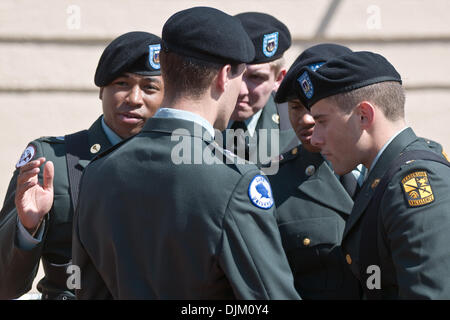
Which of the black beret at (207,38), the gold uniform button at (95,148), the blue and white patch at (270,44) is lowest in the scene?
the gold uniform button at (95,148)

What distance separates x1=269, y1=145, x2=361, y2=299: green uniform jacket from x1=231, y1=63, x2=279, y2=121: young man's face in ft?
2.33

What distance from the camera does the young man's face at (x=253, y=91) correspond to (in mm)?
3977

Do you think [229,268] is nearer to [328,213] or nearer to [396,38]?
[328,213]

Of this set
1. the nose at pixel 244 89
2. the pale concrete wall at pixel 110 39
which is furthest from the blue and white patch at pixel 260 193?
the pale concrete wall at pixel 110 39

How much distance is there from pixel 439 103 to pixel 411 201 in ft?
11.8

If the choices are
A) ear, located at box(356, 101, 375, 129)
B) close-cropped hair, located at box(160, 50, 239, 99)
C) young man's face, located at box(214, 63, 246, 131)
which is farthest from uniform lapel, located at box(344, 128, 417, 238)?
close-cropped hair, located at box(160, 50, 239, 99)

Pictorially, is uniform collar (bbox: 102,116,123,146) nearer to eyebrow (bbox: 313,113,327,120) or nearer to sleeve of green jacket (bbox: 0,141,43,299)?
sleeve of green jacket (bbox: 0,141,43,299)

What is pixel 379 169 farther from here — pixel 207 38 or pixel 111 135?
pixel 111 135

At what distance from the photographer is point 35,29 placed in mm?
5758

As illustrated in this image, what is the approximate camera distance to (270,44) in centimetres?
413

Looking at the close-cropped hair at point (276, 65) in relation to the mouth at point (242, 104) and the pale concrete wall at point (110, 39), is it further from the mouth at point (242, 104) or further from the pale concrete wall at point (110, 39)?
the pale concrete wall at point (110, 39)

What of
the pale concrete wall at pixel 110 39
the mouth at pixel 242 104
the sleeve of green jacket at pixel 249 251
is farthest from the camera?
the pale concrete wall at pixel 110 39

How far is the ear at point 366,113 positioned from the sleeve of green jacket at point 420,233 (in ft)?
0.90
